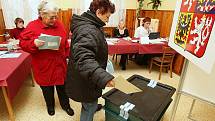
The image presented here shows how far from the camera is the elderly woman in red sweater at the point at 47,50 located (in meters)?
1.73

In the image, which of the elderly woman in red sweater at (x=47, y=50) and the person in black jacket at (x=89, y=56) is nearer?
the person in black jacket at (x=89, y=56)

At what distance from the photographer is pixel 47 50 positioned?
1843mm

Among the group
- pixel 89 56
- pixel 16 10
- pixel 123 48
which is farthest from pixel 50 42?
pixel 16 10

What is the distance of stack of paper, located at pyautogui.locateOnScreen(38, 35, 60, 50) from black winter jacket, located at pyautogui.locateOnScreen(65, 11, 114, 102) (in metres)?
0.49

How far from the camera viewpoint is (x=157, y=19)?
4699mm

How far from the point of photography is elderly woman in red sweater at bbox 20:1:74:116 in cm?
173

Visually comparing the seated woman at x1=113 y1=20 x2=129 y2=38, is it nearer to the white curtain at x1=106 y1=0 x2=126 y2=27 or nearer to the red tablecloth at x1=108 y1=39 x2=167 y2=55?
the white curtain at x1=106 y1=0 x2=126 y2=27

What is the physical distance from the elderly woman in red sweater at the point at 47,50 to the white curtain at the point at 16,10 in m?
2.75

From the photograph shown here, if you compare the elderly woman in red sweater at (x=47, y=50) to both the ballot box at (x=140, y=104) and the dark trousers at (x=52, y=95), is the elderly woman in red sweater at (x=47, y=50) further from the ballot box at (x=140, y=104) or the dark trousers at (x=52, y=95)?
the ballot box at (x=140, y=104)

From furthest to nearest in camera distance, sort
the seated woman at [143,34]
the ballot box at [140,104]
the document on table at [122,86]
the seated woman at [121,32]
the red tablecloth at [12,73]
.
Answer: the seated woman at [121,32]
the seated woman at [143,34]
the red tablecloth at [12,73]
the ballot box at [140,104]
the document on table at [122,86]

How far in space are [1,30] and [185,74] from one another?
13.3ft

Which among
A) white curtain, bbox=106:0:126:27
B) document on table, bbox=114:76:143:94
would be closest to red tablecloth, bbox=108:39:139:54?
white curtain, bbox=106:0:126:27

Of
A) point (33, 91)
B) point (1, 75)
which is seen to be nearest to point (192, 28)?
point (1, 75)

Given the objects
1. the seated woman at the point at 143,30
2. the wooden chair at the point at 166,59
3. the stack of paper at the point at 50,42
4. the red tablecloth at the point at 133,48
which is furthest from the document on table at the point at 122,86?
the seated woman at the point at 143,30
